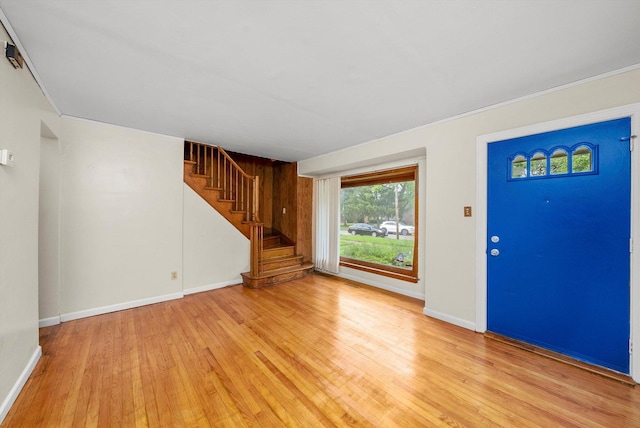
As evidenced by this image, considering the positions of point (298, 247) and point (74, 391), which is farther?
point (298, 247)

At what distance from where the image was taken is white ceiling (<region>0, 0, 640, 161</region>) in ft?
4.51

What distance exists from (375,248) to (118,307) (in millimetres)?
4146

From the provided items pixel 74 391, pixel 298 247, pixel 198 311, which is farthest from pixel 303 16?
pixel 298 247

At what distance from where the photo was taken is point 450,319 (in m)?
2.91

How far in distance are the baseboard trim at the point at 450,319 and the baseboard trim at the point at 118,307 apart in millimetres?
3673

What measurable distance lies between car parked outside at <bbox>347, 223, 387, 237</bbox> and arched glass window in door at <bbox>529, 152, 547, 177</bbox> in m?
2.43

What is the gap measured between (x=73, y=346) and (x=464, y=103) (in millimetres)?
4759

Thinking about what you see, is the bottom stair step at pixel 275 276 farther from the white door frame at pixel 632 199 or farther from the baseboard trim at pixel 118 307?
the white door frame at pixel 632 199

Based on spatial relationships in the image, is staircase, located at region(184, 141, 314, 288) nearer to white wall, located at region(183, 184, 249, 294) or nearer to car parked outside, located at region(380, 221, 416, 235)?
white wall, located at region(183, 184, 249, 294)

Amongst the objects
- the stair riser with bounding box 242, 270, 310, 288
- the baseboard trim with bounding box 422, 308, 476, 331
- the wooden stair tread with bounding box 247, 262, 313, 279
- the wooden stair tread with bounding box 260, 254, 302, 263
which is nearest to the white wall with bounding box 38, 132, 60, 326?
the stair riser with bounding box 242, 270, 310, 288

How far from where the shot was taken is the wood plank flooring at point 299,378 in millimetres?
1571

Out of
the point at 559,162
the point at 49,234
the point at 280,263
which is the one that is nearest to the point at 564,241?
the point at 559,162

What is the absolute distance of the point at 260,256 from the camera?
4445 millimetres

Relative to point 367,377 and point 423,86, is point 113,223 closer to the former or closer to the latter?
point 367,377
